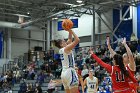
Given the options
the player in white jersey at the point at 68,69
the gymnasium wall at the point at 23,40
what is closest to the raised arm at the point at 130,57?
the player in white jersey at the point at 68,69

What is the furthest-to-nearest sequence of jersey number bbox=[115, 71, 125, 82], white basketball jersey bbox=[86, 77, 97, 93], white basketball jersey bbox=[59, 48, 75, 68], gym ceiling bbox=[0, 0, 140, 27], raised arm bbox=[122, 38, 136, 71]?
gym ceiling bbox=[0, 0, 140, 27]
white basketball jersey bbox=[86, 77, 97, 93]
white basketball jersey bbox=[59, 48, 75, 68]
jersey number bbox=[115, 71, 125, 82]
raised arm bbox=[122, 38, 136, 71]

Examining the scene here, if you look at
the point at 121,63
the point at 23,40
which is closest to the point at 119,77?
the point at 121,63

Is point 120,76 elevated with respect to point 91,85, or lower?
elevated

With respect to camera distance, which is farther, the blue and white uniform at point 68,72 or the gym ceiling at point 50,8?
the gym ceiling at point 50,8

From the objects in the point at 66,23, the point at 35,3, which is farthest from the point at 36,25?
the point at 66,23

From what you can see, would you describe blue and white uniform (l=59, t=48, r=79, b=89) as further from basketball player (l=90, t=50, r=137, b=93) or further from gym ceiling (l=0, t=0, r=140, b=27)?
gym ceiling (l=0, t=0, r=140, b=27)

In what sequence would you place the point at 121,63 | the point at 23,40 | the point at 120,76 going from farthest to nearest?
1. the point at 23,40
2. the point at 120,76
3. the point at 121,63

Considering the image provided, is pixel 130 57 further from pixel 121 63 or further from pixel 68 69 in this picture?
pixel 68 69

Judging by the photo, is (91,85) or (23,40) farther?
(23,40)

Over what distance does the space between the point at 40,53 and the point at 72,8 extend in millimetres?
8608

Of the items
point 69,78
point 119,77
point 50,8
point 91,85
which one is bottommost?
point 91,85

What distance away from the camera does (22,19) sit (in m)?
35.3

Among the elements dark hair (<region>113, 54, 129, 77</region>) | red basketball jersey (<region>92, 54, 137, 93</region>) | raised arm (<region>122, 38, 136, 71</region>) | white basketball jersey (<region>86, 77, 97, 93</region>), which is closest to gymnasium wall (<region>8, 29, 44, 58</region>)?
white basketball jersey (<region>86, 77, 97, 93</region>)

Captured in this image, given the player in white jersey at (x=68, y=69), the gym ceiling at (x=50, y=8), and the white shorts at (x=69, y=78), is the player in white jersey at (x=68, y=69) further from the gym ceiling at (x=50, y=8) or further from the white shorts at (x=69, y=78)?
the gym ceiling at (x=50, y=8)
